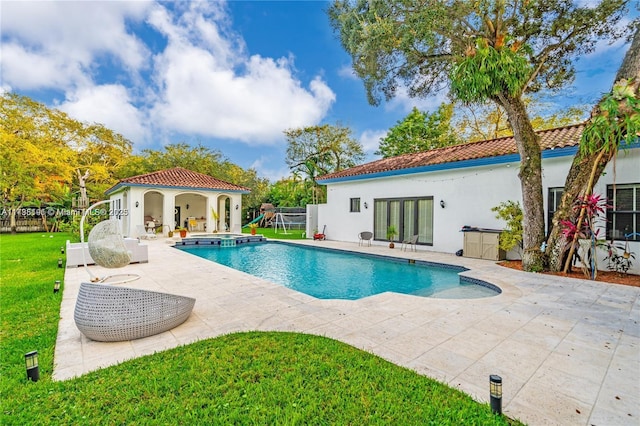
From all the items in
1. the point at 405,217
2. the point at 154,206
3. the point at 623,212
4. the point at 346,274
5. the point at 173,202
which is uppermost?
the point at 173,202

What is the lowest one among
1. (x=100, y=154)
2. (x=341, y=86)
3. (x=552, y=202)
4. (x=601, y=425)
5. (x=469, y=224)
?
(x=601, y=425)

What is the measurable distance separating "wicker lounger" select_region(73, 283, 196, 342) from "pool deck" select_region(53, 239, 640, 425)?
14cm

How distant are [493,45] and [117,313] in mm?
10510

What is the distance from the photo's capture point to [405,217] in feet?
42.4

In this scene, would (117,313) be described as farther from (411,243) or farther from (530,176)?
(411,243)

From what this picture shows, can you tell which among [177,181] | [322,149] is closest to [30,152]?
[177,181]

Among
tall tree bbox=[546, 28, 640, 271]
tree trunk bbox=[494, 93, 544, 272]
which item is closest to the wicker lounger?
tree trunk bbox=[494, 93, 544, 272]

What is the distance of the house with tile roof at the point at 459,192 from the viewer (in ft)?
25.4

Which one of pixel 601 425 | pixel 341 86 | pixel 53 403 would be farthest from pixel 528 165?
pixel 341 86

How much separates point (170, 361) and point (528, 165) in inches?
352

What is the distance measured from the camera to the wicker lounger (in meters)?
A: 3.53

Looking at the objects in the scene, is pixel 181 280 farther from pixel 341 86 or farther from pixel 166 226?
pixel 341 86

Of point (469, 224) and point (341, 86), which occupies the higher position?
point (341, 86)

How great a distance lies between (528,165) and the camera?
790 centimetres
